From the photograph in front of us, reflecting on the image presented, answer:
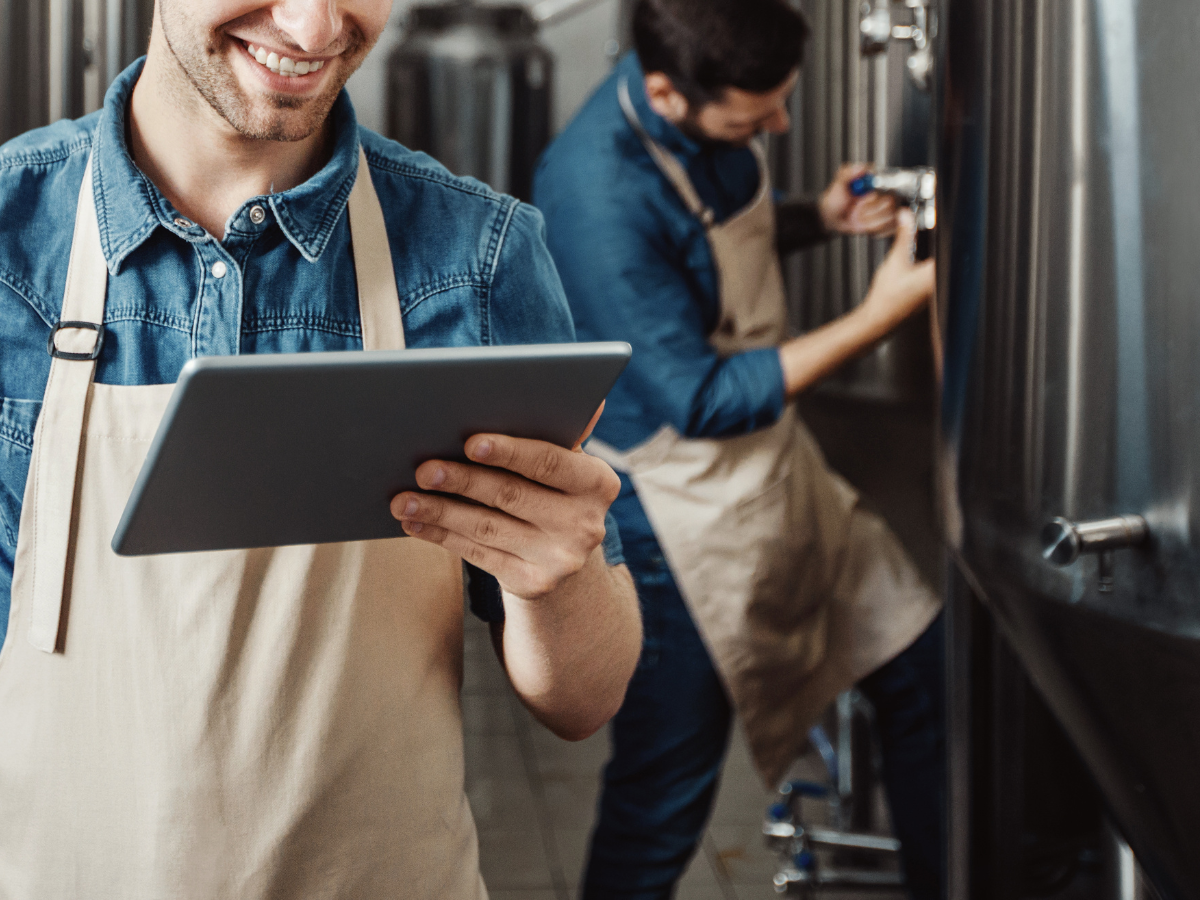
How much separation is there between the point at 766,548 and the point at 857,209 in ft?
1.97

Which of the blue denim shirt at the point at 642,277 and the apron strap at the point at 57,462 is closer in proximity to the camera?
the apron strap at the point at 57,462

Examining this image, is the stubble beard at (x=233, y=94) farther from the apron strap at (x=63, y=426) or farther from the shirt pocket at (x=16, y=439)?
the shirt pocket at (x=16, y=439)

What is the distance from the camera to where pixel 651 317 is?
191 cm

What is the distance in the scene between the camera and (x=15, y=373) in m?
0.96

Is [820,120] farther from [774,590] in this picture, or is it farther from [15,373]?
[15,373]

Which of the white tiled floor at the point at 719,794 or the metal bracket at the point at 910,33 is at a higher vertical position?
the metal bracket at the point at 910,33

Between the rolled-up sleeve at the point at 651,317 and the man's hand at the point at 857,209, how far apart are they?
35 centimetres

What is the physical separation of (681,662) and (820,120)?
1013 mm

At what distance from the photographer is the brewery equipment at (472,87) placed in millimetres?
3953

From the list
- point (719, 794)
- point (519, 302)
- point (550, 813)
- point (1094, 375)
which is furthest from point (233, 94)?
point (719, 794)

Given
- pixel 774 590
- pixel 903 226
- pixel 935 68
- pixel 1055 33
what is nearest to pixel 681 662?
pixel 774 590

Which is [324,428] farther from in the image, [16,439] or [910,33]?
[910,33]

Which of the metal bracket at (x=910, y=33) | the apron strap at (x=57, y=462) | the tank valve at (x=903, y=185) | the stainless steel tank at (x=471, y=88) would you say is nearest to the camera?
the apron strap at (x=57, y=462)

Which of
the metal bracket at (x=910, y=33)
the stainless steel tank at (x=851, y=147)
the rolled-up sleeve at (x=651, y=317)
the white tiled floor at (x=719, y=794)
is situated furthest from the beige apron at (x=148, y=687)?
the white tiled floor at (x=719, y=794)
